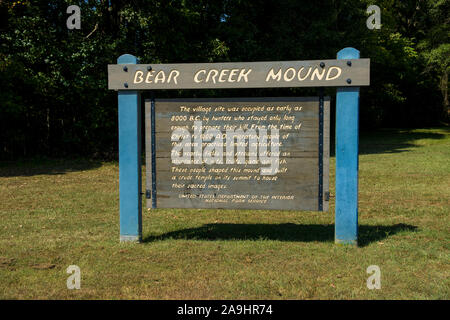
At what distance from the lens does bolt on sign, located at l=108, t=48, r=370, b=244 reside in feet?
19.8

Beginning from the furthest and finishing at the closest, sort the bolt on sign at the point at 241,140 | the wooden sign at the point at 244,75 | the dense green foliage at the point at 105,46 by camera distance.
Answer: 1. the dense green foliage at the point at 105,46
2. the bolt on sign at the point at 241,140
3. the wooden sign at the point at 244,75

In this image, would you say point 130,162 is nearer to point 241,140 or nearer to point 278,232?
point 241,140

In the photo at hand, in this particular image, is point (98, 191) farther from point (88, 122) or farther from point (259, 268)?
point (88, 122)

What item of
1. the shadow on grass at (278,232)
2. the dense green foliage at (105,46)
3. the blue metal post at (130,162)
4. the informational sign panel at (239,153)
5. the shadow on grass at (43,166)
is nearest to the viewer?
the informational sign panel at (239,153)

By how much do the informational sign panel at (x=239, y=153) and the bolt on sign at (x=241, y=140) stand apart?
1 centimetres

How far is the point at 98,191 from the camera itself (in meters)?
11.5

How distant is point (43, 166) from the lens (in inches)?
691

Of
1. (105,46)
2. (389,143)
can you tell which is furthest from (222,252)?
(389,143)

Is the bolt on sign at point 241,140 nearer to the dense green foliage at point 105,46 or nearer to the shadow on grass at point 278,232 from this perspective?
the shadow on grass at point 278,232

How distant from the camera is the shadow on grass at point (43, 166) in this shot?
1561 cm

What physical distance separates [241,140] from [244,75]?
0.87 m
